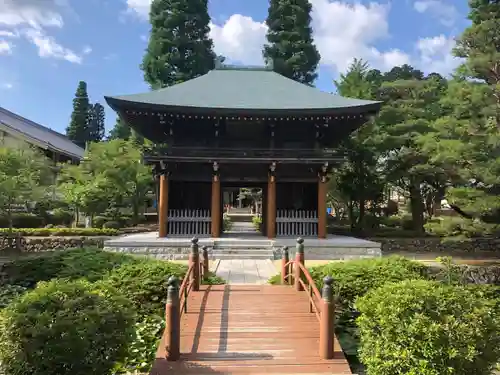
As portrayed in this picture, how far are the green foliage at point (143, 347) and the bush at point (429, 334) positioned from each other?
3039 mm

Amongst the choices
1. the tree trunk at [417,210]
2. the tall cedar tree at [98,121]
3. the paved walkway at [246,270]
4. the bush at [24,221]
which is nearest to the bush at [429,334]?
the paved walkway at [246,270]

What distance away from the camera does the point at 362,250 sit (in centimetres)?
1570

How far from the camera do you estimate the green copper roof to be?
16.0 m

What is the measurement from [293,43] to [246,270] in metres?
28.5

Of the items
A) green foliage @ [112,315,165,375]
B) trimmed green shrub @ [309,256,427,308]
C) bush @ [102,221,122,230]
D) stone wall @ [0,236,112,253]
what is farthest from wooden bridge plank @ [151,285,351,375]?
bush @ [102,221,122,230]

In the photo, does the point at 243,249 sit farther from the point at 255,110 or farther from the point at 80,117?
the point at 80,117

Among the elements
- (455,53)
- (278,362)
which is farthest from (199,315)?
(455,53)

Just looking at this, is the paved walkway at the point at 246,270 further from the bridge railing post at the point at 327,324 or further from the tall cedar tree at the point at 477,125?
the tall cedar tree at the point at 477,125

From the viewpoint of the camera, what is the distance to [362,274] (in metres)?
8.53

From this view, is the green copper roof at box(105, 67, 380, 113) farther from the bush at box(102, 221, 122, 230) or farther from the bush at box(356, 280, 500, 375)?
the bush at box(356, 280, 500, 375)

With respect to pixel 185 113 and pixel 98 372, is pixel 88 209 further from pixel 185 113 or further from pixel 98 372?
pixel 98 372

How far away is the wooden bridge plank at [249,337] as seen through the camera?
202 inches

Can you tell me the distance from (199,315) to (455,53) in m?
13.8

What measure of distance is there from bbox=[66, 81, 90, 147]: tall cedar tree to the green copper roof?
3685cm
